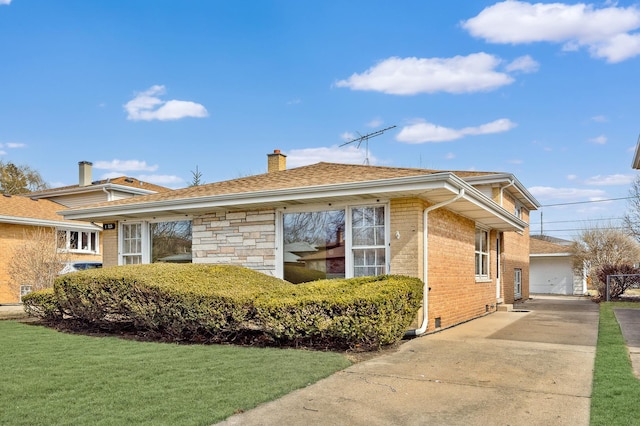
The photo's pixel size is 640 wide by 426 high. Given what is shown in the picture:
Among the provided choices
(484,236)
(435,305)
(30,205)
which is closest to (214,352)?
(435,305)

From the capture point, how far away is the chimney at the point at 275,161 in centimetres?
1647

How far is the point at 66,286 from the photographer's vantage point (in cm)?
1009

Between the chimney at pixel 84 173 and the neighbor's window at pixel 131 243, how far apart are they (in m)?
15.3

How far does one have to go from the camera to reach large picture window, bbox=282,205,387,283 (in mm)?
10070

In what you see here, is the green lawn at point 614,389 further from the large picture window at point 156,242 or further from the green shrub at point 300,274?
the large picture window at point 156,242

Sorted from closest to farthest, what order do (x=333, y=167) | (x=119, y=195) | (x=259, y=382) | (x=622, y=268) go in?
1. (x=259, y=382)
2. (x=333, y=167)
3. (x=622, y=268)
4. (x=119, y=195)

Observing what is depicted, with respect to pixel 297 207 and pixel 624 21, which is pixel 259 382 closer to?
pixel 297 207

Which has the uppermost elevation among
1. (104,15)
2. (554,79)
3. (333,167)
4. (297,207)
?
(104,15)

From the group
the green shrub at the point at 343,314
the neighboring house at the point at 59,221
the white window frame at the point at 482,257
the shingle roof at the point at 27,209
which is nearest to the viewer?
the green shrub at the point at 343,314

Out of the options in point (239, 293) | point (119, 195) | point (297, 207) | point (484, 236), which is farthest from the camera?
point (119, 195)

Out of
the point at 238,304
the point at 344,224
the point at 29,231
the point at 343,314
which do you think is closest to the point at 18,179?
the point at 29,231

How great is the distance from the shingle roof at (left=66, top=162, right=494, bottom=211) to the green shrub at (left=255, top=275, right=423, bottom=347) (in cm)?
238

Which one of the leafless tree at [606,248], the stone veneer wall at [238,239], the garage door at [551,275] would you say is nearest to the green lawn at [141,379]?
the stone veneer wall at [238,239]

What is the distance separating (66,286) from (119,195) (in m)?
16.8
